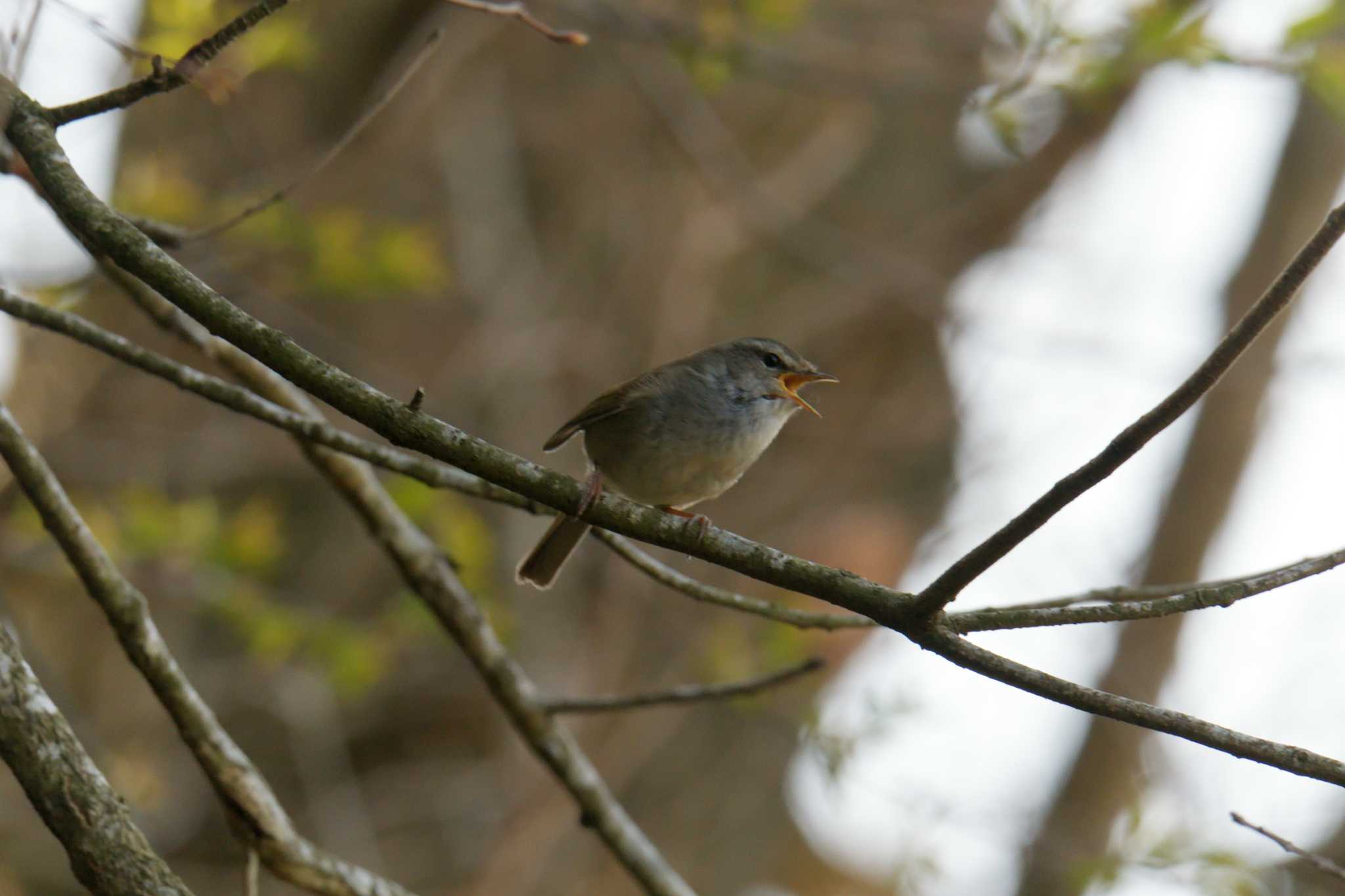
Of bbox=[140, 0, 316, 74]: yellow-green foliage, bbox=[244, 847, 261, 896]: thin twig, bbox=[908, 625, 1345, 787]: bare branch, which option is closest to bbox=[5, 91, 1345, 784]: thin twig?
bbox=[908, 625, 1345, 787]: bare branch

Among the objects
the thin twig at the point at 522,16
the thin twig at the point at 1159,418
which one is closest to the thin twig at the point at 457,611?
the thin twig at the point at 522,16

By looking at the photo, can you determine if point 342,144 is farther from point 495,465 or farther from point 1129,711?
point 1129,711

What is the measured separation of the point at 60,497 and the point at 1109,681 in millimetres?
5618

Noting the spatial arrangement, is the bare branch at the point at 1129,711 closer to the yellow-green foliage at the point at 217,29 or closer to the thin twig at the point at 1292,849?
the thin twig at the point at 1292,849

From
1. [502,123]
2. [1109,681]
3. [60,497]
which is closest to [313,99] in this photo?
[502,123]

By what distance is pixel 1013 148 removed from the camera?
5.42 m

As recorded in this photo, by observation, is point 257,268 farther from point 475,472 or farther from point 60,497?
point 475,472

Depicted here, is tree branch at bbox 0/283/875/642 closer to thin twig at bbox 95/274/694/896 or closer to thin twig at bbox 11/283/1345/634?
thin twig at bbox 11/283/1345/634

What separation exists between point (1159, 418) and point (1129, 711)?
493mm

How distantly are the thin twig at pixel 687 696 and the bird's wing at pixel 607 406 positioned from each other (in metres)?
0.95

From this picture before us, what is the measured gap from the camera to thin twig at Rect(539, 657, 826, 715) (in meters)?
3.29

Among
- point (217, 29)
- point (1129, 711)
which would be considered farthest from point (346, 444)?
point (1129, 711)

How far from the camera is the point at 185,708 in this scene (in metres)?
3.21

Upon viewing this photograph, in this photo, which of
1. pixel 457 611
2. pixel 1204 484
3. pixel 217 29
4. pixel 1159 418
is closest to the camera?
pixel 1159 418
